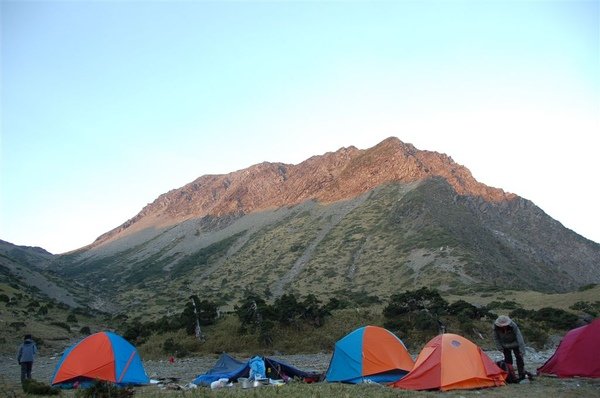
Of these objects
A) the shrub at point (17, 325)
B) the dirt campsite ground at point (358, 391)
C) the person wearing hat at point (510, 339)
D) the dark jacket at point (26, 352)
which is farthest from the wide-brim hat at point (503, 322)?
the shrub at point (17, 325)

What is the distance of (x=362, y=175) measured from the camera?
323 feet

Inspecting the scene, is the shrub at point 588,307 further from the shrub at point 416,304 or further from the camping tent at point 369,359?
the camping tent at point 369,359

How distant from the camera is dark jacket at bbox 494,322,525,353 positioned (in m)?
11.9

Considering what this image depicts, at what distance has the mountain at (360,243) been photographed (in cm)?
5388

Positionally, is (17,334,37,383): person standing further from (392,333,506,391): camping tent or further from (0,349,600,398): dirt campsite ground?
(392,333,506,391): camping tent

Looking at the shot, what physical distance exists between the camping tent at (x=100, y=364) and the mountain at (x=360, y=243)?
28051 mm

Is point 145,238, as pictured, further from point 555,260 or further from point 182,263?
point 555,260

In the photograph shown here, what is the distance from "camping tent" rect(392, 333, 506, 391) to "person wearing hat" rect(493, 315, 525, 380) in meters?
0.70

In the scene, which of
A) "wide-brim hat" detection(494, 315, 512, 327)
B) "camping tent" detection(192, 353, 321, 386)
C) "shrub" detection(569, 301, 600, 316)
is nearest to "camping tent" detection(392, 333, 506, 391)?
"wide-brim hat" detection(494, 315, 512, 327)

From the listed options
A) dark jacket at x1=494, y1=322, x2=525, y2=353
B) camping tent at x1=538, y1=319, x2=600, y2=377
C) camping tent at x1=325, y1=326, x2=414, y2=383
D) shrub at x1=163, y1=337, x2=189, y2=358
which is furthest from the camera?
shrub at x1=163, y1=337, x2=189, y2=358

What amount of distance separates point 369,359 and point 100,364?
7840 mm

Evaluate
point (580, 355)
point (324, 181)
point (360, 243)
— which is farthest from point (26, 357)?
point (324, 181)

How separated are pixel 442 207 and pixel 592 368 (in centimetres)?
6216

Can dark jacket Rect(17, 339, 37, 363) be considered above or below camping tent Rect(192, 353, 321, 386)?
above
